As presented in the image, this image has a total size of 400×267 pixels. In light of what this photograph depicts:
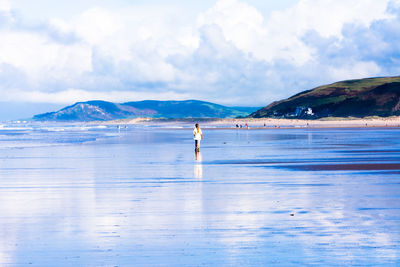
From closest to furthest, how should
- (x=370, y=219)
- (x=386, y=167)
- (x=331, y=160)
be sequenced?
(x=370, y=219) < (x=386, y=167) < (x=331, y=160)

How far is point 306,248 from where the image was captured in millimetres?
7898

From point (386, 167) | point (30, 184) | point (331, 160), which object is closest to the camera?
point (30, 184)

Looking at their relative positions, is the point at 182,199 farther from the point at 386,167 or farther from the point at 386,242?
the point at 386,167

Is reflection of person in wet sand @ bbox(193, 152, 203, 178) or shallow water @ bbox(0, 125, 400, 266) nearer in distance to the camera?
shallow water @ bbox(0, 125, 400, 266)

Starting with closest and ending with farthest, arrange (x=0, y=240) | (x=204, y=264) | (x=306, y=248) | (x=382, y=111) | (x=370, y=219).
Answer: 1. (x=204, y=264)
2. (x=306, y=248)
3. (x=0, y=240)
4. (x=370, y=219)
5. (x=382, y=111)

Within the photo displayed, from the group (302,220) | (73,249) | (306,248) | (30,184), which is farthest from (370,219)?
(30,184)

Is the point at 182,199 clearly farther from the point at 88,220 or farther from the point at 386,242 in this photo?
the point at 386,242

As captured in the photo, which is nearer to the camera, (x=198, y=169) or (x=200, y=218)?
(x=200, y=218)

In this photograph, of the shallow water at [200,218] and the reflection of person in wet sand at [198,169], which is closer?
the shallow water at [200,218]

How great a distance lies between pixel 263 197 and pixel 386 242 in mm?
5009

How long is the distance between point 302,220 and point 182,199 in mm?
3616

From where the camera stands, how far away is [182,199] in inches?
503

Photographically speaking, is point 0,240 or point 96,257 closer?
point 96,257

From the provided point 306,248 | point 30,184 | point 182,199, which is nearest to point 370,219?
point 306,248
